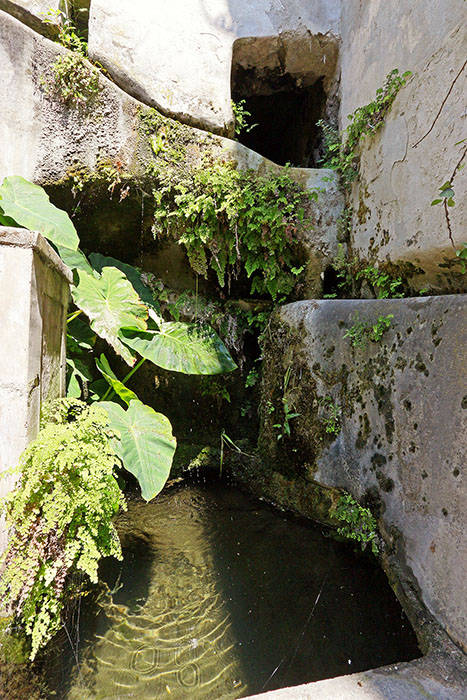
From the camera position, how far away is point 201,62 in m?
3.72

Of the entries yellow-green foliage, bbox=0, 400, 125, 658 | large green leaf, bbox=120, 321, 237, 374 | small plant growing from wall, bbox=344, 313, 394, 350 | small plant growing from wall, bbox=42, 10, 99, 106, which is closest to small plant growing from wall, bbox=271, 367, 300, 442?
large green leaf, bbox=120, 321, 237, 374

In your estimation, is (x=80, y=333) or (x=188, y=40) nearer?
(x=80, y=333)

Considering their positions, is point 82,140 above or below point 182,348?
above

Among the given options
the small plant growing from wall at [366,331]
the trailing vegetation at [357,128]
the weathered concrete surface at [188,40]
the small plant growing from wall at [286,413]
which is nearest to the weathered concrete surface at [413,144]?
the trailing vegetation at [357,128]

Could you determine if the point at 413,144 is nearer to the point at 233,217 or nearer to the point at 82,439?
the point at 233,217

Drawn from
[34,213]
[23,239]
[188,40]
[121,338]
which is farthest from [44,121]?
[23,239]

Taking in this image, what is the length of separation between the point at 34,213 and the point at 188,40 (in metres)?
2.82

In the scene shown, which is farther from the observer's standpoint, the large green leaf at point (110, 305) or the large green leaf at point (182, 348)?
the large green leaf at point (182, 348)

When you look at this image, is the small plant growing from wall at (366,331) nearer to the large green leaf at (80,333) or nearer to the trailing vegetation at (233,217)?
the trailing vegetation at (233,217)

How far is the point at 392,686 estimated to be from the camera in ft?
4.51

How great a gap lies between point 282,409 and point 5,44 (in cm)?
387

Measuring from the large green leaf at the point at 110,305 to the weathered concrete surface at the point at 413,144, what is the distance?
2.05 meters

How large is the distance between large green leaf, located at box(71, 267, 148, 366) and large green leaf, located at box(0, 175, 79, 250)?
1.29ft

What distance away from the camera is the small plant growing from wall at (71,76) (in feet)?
10.3
